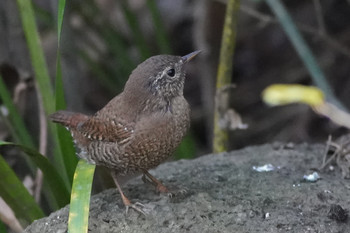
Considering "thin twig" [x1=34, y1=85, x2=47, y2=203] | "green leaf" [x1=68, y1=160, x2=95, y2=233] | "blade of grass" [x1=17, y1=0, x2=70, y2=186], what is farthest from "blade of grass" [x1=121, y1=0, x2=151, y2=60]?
"green leaf" [x1=68, y1=160, x2=95, y2=233]

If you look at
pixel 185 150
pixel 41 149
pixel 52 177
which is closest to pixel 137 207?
pixel 52 177

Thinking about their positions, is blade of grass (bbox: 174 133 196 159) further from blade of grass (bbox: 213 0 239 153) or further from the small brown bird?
the small brown bird

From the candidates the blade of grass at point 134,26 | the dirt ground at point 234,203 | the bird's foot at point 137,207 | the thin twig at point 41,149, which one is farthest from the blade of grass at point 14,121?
the blade of grass at point 134,26

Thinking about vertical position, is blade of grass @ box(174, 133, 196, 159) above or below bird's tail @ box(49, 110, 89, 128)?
below

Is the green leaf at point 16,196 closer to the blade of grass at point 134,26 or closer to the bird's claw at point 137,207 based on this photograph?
the bird's claw at point 137,207

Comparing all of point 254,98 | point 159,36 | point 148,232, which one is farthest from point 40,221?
point 254,98

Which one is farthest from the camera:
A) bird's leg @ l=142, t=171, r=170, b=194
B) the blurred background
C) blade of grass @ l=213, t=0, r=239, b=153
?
the blurred background
